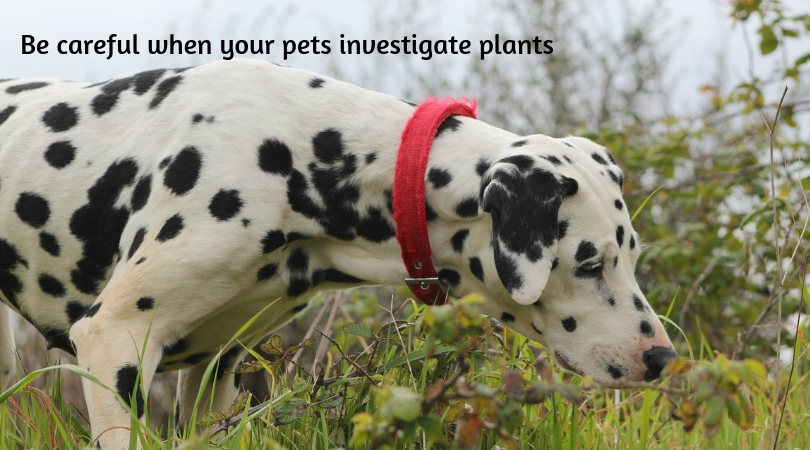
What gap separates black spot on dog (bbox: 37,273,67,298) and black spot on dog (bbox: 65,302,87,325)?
46mm

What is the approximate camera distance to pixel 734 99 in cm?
492

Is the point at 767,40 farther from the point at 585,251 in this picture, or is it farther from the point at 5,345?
the point at 5,345

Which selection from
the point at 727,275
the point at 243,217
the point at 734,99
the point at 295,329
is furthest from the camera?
the point at 295,329

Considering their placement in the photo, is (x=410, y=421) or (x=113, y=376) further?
(x=113, y=376)

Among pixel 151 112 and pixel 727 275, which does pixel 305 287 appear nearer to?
pixel 151 112

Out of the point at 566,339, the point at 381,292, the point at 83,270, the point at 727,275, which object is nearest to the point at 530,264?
the point at 566,339

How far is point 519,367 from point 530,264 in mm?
759

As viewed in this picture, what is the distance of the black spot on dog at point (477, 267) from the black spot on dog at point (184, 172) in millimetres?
865

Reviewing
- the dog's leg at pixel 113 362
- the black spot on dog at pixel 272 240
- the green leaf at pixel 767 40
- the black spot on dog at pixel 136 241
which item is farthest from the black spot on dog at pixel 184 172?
the green leaf at pixel 767 40

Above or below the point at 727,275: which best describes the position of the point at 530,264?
above

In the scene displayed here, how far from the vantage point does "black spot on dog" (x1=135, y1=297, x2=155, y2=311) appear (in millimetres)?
2514

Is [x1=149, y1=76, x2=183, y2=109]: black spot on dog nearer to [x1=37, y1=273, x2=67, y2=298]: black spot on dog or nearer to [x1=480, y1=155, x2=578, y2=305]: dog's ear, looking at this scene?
[x1=37, y1=273, x2=67, y2=298]: black spot on dog

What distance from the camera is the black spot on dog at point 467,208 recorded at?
2631 mm

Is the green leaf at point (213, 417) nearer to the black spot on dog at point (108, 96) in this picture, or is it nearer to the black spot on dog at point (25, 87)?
the black spot on dog at point (108, 96)
